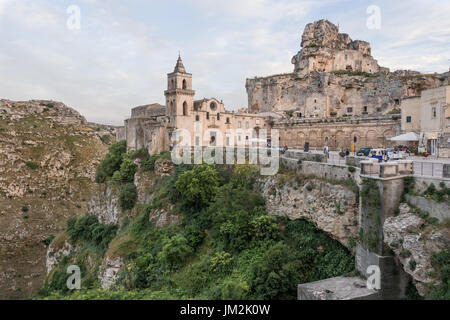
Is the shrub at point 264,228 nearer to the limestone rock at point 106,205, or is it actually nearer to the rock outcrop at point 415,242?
the rock outcrop at point 415,242

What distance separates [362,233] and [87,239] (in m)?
31.1

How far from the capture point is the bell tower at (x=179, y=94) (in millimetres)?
37125

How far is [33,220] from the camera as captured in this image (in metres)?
46.8

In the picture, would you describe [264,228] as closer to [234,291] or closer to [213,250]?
[213,250]

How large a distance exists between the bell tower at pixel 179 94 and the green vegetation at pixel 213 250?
1005 centimetres

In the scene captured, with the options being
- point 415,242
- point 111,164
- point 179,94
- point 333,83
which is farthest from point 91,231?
point 333,83

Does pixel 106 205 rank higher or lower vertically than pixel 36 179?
lower

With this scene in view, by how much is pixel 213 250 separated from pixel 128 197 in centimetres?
1527

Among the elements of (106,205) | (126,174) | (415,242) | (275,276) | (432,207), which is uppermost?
(432,207)

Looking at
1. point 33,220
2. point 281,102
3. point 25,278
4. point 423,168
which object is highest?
point 281,102

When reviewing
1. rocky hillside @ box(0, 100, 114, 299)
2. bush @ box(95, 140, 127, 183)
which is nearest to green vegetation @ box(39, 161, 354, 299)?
bush @ box(95, 140, 127, 183)

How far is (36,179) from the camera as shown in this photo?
52.8 metres
